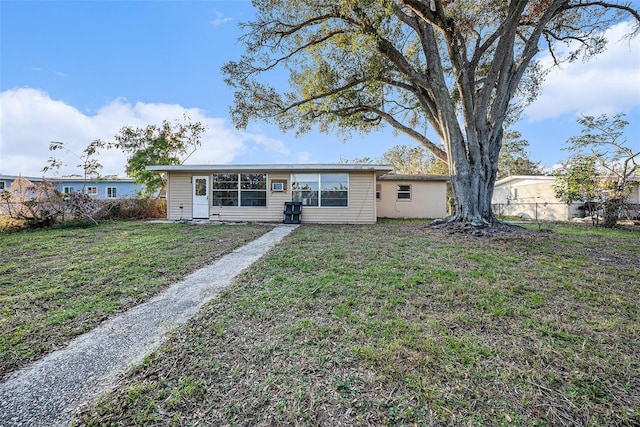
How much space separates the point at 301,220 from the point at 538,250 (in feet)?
26.3

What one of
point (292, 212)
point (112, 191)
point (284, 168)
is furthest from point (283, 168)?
point (112, 191)

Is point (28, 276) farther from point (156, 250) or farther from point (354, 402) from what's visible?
point (354, 402)

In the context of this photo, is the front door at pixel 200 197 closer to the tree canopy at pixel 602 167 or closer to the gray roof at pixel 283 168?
the gray roof at pixel 283 168

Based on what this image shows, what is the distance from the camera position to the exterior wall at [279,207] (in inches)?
450

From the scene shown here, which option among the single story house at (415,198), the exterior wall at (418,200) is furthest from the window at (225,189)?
the exterior wall at (418,200)

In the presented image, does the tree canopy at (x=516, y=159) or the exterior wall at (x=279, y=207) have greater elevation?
the tree canopy at (x=516, y=159)

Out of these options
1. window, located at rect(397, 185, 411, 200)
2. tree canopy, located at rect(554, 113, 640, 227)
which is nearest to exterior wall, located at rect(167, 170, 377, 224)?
window, located at rect(397, 185, 411, 200)

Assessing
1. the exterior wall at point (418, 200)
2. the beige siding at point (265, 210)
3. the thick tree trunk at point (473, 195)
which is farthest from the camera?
the exterior wall at point (418, 200)

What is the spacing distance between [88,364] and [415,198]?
14.5m

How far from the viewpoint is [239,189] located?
39.1ft

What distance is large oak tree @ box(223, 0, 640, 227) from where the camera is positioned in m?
8.00

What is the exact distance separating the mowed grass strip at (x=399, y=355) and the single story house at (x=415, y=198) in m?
10.7

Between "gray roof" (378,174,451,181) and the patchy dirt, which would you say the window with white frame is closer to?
"gray roof" (378,174,451,181)

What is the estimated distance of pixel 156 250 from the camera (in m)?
5.88
